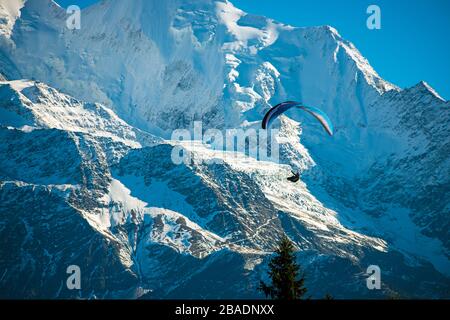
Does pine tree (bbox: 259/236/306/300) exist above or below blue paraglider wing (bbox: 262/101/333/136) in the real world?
A: below

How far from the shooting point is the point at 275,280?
6134cm

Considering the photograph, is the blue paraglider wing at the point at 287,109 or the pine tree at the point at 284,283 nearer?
the pine tree at the point at 284,283

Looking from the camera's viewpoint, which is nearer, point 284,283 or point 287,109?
point 284,283

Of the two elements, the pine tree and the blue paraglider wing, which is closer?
the pine tree

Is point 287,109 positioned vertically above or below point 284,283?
above

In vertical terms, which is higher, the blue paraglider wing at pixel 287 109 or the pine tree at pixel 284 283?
the blue paraglider wing at pixel 287 109
